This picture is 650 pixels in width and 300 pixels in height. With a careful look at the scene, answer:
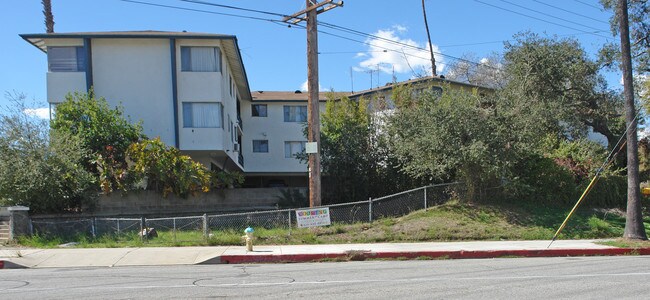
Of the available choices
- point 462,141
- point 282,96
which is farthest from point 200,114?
point 282,96

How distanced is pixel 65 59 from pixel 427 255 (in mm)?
19771

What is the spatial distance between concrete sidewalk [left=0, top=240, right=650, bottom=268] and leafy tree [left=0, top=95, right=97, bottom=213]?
3.26m

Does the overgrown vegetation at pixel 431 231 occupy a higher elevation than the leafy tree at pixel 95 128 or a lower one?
lower

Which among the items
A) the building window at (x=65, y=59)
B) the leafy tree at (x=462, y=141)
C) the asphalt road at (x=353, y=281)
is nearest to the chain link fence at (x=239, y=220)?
the leafy tree at (x=462, y=141)

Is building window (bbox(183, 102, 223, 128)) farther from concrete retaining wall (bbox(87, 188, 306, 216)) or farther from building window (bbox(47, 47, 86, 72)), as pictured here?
building window (bbox(47, 47, 86, 72))

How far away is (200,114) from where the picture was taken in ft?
79.3

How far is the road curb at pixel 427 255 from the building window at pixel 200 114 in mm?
12474

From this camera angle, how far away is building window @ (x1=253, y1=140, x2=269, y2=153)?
36750 millimetres

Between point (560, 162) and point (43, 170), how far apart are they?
1998cm

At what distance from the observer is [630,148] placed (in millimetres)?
15773

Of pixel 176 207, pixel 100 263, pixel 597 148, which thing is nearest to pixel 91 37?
pixel 176 207

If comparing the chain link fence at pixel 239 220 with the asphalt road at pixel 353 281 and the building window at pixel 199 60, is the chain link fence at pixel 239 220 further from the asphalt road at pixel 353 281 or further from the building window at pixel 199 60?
the building window at pixel 199 60

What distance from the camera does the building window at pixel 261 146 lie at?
3675cm

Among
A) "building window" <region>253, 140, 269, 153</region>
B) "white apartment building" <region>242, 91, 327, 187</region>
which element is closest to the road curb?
"white apartment building" <region>242, 91, 327, 187</region>
